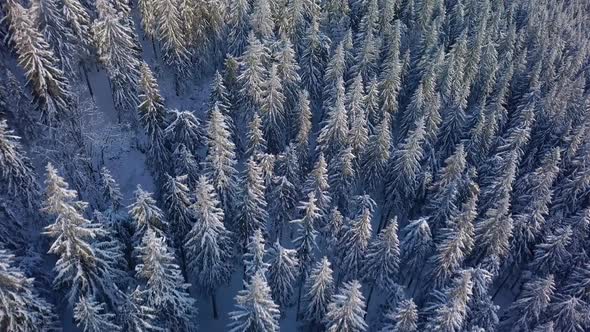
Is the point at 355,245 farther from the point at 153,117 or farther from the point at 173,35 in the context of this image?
the point at 173,35

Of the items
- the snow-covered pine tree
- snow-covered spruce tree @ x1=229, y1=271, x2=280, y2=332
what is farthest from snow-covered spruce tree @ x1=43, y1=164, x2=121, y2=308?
snow-covered spruce tree @ x1=229, y1=271, x2=280, y2=332

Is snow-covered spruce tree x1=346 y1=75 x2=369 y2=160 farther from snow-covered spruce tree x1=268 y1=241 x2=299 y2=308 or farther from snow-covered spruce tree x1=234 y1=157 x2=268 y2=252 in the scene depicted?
snow-covered spruce tree x1=268 y1=241 x2=299 y2=308

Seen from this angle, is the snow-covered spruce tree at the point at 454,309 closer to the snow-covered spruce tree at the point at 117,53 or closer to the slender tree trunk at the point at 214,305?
the slender tree trunk at the point at 214,305

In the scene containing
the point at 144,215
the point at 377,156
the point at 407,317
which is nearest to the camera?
the point at 407,317

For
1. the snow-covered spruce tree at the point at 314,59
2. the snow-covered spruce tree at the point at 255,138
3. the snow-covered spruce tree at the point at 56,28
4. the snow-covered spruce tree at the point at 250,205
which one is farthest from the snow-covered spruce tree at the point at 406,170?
the snow-covered spruce tree at the point at 56,28

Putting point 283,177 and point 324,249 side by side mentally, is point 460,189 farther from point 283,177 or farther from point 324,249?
point 283,177

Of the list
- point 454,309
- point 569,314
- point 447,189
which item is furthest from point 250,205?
point 569,314
